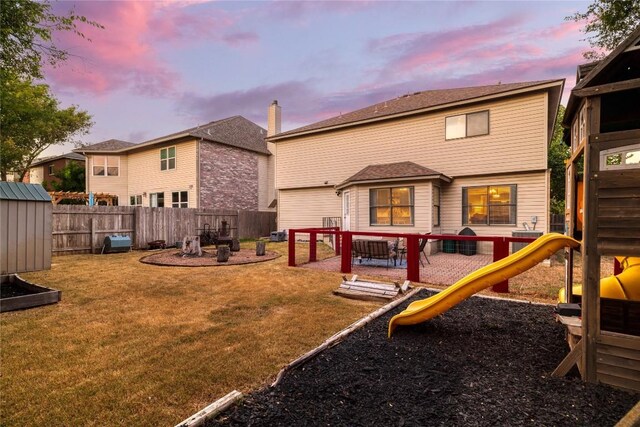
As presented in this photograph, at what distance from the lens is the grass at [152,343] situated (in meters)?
2.71

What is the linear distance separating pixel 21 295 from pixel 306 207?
47.9 ft

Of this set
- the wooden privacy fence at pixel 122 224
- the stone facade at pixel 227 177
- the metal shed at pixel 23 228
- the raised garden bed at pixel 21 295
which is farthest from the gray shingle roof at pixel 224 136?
the raised garden bed at pixel 21 295

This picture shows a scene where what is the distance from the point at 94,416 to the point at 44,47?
1343 cm

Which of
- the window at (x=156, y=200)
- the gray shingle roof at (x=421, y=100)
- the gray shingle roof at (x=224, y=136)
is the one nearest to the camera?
the gray shingle roof at (x=421, y=100)

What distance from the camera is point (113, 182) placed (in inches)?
998

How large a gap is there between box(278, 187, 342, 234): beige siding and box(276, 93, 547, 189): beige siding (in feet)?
2.10

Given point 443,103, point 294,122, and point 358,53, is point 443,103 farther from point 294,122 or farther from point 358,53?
point 294,122

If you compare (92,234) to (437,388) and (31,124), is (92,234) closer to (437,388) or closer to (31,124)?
(437,388)

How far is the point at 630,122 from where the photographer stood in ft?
13.5

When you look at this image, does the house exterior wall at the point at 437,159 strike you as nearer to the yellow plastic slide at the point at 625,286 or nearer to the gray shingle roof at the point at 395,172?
the gray shingle roof at the point at 395,172

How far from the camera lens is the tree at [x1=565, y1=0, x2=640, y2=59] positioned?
470 inches

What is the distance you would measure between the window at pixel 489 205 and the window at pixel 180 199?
17894 mm

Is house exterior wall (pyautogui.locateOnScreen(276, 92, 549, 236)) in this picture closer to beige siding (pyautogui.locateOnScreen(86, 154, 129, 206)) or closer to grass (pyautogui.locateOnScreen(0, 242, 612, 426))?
grass (pyautogui.locateOnScreen(0, 242, 612, 426))

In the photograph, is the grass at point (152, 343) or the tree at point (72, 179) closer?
the grass at point (152, 343)
